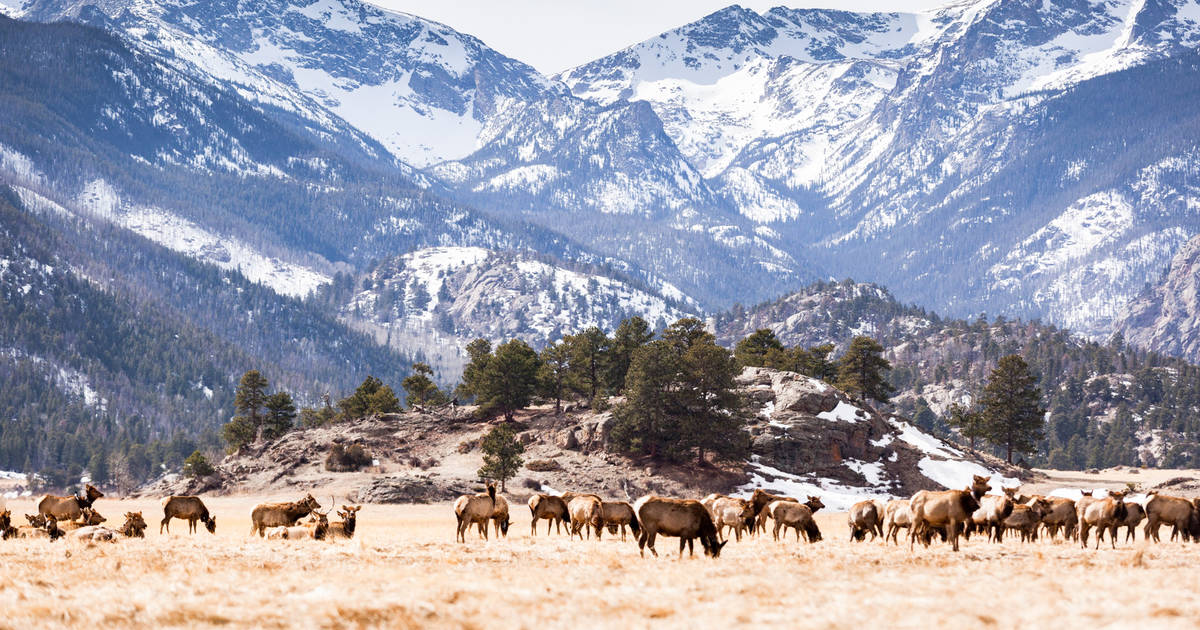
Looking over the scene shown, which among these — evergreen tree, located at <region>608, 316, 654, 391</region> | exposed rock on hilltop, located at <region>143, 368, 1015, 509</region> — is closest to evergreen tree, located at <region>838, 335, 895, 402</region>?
exposed rock on hilltop, located at <region>143, 368, 1015, 509</region>

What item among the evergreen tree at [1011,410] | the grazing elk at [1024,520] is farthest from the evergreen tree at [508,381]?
the grazing elk at [1024,520]

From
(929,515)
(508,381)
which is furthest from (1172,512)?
(508,381)

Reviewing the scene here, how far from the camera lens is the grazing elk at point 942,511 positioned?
110ft

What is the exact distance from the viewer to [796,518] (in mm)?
39938

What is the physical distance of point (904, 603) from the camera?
2034 centimetres

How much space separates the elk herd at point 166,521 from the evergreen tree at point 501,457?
3763 centimetres

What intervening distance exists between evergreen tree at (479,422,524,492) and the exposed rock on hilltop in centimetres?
253

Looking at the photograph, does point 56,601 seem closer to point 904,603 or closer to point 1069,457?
point 904,603

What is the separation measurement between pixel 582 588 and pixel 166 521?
2745 centimetres

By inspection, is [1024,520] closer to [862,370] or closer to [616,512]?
[616,512]

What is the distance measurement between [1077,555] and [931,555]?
4.67 metres

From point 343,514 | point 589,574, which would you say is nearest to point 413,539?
point 343,514

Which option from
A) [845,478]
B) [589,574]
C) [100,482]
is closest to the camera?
[589,574]

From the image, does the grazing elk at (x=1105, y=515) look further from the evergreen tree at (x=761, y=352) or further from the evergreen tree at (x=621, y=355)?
the evergreen tree at (x=761, y=352)
